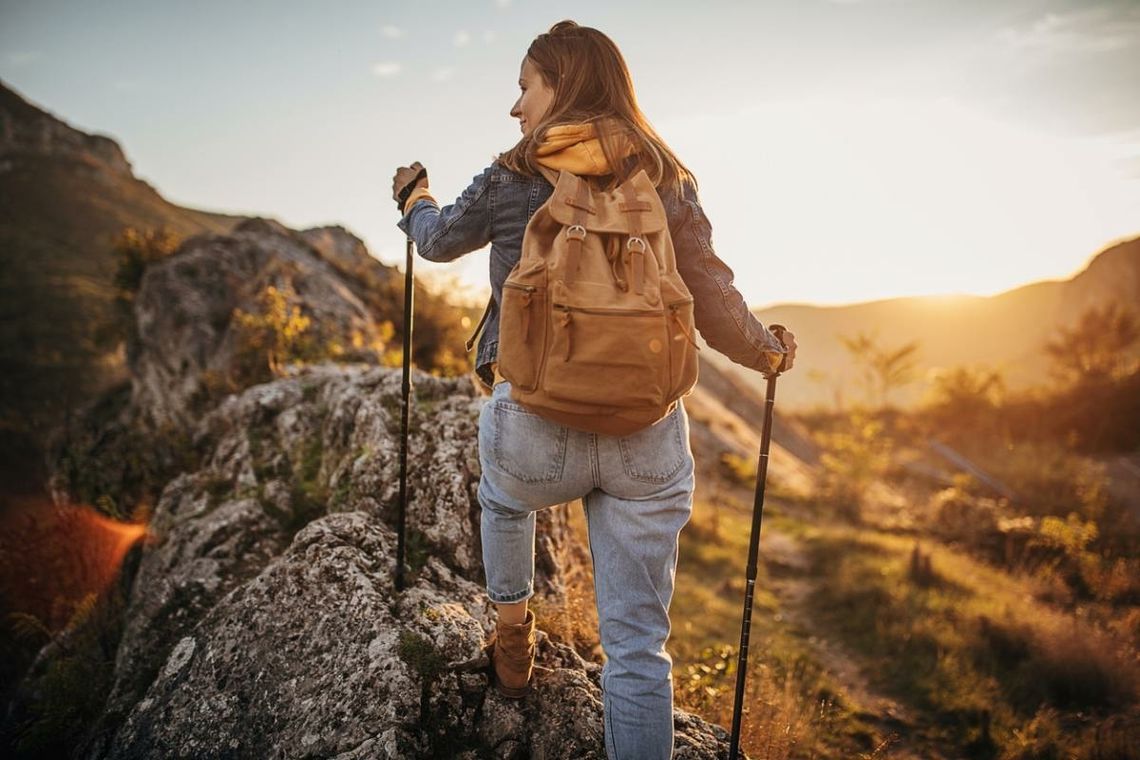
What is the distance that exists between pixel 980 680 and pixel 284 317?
9.05 metres

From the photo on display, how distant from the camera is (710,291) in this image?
189cm

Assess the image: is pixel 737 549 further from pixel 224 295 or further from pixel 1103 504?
pixel 224 295

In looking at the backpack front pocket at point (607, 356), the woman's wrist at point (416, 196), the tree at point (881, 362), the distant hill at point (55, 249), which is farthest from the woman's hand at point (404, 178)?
the tree at point (881, 362)

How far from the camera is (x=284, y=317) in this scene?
22.0 ft

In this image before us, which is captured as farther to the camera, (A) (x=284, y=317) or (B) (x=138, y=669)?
(A) (x=284, y=317)

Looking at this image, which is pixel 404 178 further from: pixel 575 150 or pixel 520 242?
pixel 575 150

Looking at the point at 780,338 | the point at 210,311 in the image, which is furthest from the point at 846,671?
the point at 210,311

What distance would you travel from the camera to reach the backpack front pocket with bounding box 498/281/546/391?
1510mm

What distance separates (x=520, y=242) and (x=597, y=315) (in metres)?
0.50

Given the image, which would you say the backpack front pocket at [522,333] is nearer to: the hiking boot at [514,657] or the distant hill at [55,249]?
the hiking boot at [514,657]

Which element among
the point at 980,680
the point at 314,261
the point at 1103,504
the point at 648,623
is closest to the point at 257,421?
the point at 648,623

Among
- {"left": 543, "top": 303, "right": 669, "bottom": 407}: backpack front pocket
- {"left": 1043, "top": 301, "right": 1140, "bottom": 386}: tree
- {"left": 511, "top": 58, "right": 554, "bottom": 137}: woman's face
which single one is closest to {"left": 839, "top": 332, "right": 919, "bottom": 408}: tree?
{"left": 1043, "top": 301, "right": 1140, "bottom": 386}: tree

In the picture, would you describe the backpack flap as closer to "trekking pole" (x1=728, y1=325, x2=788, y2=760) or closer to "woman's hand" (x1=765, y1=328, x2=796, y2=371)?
"woman's hand" (x1=765, y1=328, x2=796, y2=371)

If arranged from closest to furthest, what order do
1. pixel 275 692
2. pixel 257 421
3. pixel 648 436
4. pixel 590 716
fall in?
1. pixel 648 436
2. pixel 590 716
3. pixel 275 692
4. pixel 257 421
